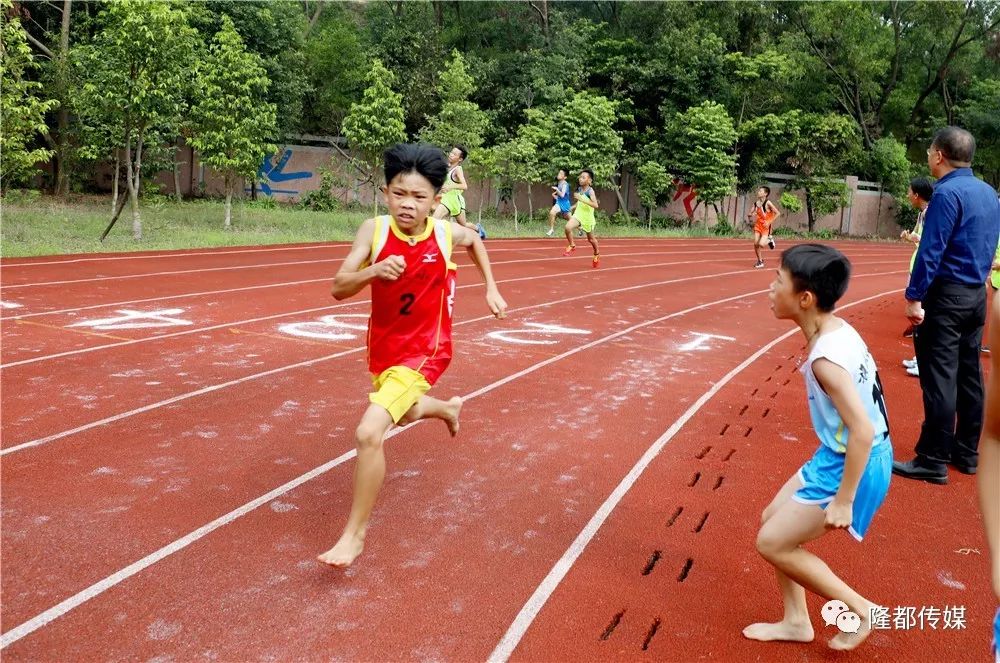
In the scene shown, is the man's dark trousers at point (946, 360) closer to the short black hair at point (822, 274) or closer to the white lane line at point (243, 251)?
the short black hair at point (822, 274)

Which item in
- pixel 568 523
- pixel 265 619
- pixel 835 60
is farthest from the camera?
pixel 835 60

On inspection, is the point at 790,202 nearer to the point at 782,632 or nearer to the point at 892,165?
the point at 892,165

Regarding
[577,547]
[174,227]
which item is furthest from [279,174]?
[577,547]

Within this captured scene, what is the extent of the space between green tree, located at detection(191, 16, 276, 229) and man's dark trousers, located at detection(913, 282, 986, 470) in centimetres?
1601

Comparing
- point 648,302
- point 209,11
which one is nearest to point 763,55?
point 209,11

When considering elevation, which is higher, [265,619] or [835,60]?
[835,60]

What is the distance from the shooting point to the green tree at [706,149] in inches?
1077

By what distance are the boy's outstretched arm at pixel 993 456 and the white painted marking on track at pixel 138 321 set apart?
8070 mm

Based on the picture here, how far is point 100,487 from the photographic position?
4.36 m

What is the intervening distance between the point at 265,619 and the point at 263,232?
16743 millimetres

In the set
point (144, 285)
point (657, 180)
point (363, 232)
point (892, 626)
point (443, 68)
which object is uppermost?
point (443, 68)

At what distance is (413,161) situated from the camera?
358cm

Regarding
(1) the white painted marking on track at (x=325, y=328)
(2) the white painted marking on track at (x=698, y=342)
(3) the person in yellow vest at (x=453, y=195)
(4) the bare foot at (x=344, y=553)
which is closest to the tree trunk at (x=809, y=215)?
(3) the person in yellow vest at (x=453, y=195)

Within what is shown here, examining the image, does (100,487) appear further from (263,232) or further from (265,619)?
(263,232)
